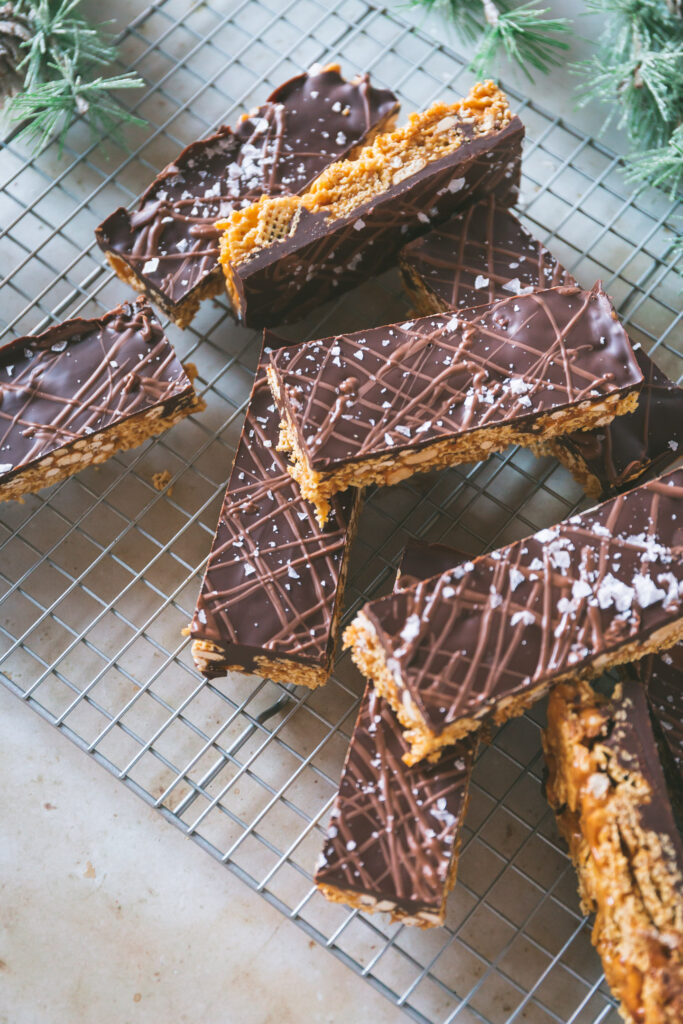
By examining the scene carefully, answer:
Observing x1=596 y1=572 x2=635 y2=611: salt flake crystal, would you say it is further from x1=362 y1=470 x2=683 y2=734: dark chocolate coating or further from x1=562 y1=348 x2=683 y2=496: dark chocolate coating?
x1=562 y1=348 x2=683 y2=496: dark chocolate coating

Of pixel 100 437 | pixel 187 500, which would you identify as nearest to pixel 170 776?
pixel 187 500

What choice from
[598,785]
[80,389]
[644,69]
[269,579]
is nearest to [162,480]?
[80,389]

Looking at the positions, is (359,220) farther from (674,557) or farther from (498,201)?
(674,557)

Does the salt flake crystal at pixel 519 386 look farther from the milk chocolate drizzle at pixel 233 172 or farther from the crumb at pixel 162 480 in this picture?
the crumb at pixel 162 480

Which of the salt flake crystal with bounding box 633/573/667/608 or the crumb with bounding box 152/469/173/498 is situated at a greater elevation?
the crumb with bounding box 152/469/173/498

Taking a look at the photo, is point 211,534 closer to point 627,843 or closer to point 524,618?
point 524,618

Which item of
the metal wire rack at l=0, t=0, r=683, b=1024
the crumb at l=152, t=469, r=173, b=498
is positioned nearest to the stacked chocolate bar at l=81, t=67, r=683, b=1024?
the metal wire rack at l=0, t=0, r=683, b=1024

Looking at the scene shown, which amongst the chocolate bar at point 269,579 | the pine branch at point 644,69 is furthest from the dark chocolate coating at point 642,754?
the pine branch at point 644,69
